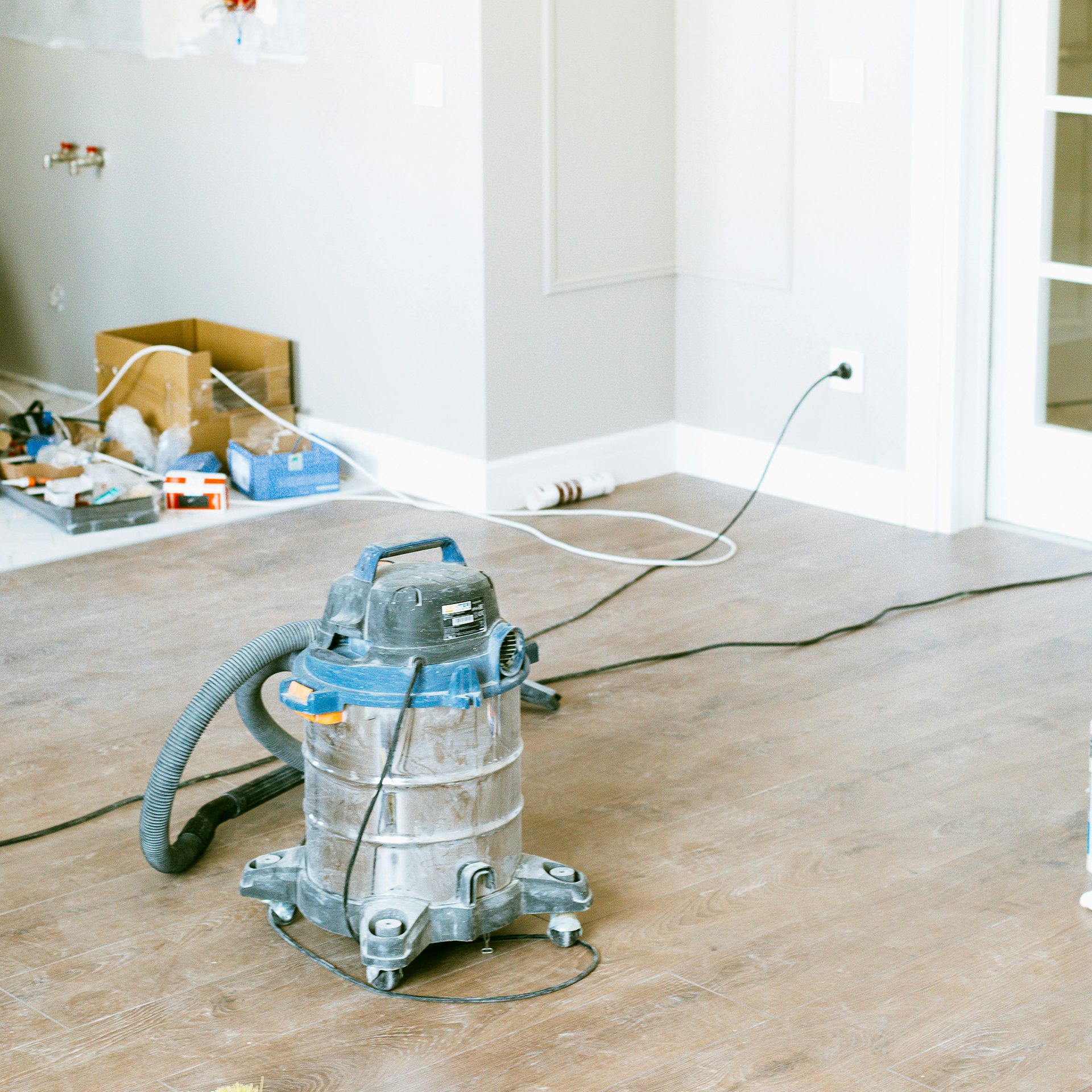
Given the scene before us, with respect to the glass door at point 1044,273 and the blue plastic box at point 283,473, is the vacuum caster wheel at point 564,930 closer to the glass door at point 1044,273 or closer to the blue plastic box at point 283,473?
the glass door at point 1044,273

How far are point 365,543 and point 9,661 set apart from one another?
0.99 meters

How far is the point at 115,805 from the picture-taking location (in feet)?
8.38

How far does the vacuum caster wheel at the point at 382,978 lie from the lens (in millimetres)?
2018

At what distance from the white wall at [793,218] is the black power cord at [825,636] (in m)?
0.56

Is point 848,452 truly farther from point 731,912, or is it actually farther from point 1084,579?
point 731,912

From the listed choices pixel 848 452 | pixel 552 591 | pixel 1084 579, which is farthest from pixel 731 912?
pixel 848 452

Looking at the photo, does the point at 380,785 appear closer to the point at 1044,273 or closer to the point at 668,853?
the point at 668,853

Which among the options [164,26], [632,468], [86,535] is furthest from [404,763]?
[164,26]

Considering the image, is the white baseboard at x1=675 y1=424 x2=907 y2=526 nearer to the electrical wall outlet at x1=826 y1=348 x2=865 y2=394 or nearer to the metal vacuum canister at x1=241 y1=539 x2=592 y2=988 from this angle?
the electrical wall outlet at x1=826 y1=348 x2=865 y2=394

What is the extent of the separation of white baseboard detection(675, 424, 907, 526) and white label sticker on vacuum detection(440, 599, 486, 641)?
7.20 ft

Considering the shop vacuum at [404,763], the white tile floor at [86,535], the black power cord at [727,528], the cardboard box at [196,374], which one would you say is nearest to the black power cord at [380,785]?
the shop vacuum at [404,763]

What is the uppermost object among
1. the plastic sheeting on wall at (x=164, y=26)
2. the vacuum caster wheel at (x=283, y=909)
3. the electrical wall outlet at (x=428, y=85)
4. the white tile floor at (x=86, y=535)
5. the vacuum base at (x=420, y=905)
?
the plastic sheeting on wall at (x=164, y=26)

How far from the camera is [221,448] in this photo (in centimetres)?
455

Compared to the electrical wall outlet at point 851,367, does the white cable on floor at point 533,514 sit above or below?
below
